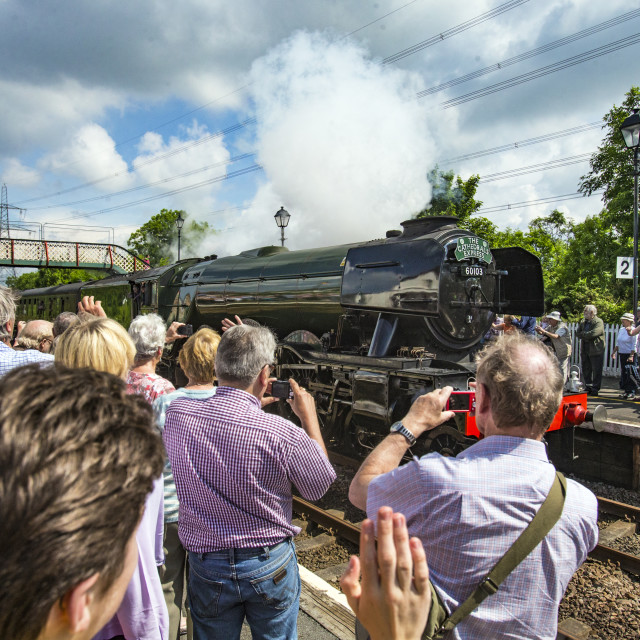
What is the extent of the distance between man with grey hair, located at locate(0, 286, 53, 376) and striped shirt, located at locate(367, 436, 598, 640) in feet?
6.79

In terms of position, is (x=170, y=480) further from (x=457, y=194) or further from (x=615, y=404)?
(x=457, y=194)

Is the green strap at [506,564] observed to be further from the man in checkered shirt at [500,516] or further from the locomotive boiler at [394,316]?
the locomotive boiler at [394,316]

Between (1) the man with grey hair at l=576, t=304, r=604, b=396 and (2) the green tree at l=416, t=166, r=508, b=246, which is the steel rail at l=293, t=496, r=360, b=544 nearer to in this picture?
(1) the man with grey hair at l=576, t=304, r=604, b=396

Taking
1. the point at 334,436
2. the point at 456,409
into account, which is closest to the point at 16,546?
the point at 456,409

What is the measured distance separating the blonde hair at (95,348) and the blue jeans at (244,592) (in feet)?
2.76

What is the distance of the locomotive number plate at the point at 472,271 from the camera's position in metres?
5.95

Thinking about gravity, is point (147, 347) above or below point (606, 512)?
above

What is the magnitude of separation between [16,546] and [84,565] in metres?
0.09

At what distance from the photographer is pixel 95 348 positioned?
2.14m

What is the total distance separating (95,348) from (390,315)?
436cm

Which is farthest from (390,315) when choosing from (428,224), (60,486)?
(60,486)

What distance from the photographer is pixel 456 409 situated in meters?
5.05

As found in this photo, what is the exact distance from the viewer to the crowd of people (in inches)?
29.8

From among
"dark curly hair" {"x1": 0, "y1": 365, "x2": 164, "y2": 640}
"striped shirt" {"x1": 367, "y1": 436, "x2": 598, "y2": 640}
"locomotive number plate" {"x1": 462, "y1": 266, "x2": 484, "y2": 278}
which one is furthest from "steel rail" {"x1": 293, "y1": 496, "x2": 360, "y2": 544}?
"dark curly hair" {"x1": 0, "y1": 365, "x2": 164, "y2": 640}
